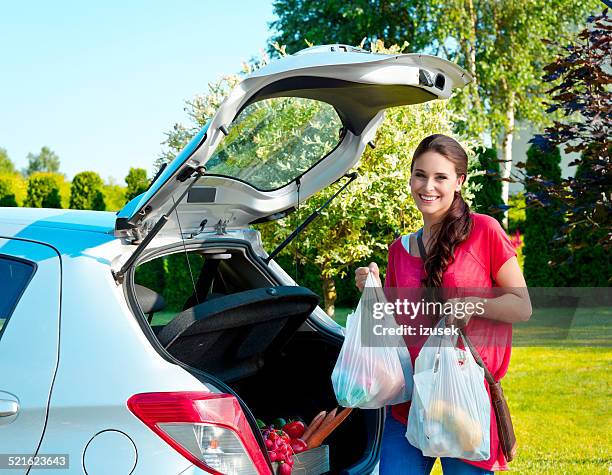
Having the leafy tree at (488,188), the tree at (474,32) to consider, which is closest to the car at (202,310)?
the leafy tree at (488,188)

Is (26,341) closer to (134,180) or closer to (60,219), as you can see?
(60,219)

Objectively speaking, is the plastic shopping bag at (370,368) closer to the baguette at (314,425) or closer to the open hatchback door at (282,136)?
the baguette at (314,425)

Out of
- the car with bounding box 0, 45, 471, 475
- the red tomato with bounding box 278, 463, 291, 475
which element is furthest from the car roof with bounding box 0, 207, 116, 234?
the red tomato with bounding box 278, 463, 291, 475

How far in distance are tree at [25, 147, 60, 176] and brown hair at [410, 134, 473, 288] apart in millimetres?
91262

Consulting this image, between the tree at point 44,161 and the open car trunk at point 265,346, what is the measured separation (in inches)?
3559

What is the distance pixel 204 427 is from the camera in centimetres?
231

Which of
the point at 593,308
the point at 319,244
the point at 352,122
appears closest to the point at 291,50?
the point at 593,308

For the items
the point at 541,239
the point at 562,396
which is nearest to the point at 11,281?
the point at 562,396

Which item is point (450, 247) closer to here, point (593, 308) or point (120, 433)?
point (120, 433)

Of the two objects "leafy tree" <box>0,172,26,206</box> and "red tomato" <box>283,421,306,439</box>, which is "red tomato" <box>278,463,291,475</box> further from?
"leafy tree" <box>0,172,26,206</box>

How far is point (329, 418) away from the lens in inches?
124

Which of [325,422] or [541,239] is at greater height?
[325,422]

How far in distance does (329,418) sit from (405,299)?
1.99ft

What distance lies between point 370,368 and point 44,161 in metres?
92.5
